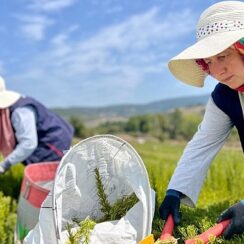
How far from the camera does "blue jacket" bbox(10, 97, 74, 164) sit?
4230 millimetres

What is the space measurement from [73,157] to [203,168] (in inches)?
24.4

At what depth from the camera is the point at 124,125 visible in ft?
258

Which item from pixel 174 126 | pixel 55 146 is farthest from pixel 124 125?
pixel 55 146

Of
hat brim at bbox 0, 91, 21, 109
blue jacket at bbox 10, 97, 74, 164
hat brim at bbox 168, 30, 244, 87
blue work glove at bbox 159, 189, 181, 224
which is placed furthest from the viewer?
blue jacket at bbox 10, 97, 74, 164

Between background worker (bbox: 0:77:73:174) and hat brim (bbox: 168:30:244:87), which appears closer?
hat brim (bbox: 168:30:244:87)

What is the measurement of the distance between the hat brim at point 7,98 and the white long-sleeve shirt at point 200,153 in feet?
6.37

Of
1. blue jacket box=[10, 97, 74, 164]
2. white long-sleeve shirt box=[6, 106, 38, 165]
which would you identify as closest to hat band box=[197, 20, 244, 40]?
white long-sleeve shirt box=[6, 106, 38, 165]

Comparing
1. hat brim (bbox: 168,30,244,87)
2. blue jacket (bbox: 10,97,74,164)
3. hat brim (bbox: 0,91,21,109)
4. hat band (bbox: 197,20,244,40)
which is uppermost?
hat band (bbox: 197,20,244,40)

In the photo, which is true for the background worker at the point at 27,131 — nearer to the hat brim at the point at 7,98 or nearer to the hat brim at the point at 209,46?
the hat brim at the point at 7,98

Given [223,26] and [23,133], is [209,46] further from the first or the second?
[23,133]

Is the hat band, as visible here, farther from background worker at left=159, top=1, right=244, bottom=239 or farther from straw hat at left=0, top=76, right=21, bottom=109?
straw hat at left=0, top=76, right=21, bottom=109

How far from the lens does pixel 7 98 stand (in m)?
4.00

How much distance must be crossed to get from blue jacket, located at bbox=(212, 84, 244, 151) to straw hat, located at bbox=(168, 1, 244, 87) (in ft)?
0.98

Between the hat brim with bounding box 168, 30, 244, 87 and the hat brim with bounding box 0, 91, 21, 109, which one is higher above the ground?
the hat brim with bounding box 168, 30, 244, 87
